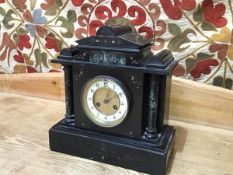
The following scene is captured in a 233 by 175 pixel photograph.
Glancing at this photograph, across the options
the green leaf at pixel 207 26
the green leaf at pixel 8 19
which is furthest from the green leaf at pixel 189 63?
the green leaf at pixel 8 19

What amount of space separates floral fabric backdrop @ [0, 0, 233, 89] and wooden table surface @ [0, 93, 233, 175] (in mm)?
182

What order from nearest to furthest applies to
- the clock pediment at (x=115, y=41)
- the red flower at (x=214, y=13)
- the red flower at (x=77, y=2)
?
the clock pediment at (x=115, y=41) < the red flower at (x=214, y=13) < the red flower at (x=77, y=2)

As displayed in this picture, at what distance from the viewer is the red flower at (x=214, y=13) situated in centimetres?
78

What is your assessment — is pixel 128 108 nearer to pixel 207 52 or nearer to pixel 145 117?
pixel 145 117

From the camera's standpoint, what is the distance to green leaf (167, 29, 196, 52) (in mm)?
831

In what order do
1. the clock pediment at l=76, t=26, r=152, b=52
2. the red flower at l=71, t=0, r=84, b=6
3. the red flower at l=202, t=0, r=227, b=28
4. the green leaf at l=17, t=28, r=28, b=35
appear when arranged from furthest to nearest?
the green leaf at l=17, t=28, r=28, b=35 → the red flower at l=71, t=0, r=84, b=6 → the red flower at l=202, t=0, r=227, b=28 → the clock pediment at l=76, t=26, r=152, b=52

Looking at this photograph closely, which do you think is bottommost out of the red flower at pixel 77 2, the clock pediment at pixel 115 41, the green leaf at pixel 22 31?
the green leaf at pixel 22 31

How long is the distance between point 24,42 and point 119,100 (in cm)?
62

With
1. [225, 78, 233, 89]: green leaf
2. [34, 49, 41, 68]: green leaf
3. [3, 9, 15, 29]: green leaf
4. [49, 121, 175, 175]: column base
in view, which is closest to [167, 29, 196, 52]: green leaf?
[225, 78, 233, 89]: green leaf

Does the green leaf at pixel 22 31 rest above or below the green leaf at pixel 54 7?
below

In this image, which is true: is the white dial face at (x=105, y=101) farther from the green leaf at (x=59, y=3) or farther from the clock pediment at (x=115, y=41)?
the green leaf at (x=59, y=3)

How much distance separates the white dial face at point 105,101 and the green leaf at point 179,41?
33 cm

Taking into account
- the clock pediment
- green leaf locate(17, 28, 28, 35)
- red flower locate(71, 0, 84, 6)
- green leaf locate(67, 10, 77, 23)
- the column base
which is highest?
red flower locate(71, 0, 84, 6)

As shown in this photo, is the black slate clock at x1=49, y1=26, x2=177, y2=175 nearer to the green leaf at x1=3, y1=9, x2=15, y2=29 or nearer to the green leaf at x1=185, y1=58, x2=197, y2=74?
the green leaf at x1=185, y1=58, x2=197, y2=74
